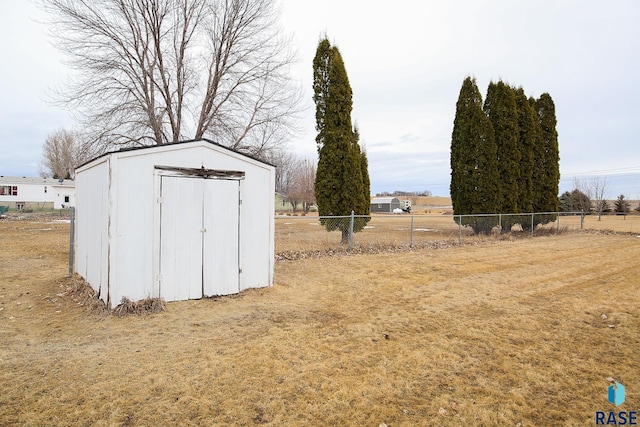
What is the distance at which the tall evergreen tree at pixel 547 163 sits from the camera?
19.8 meters

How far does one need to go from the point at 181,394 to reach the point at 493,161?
56.2ft

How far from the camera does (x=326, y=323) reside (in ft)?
16.8

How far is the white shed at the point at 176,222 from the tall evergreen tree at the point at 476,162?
12938 mm

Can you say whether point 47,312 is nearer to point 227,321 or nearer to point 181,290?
point 181,290

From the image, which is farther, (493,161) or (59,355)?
(493,161)

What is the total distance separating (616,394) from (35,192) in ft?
190

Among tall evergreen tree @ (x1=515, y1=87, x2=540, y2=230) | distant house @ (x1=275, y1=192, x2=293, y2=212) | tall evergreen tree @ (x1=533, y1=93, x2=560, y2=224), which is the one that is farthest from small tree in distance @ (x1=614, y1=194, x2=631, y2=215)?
distant house @ (x1=275, y1=192, x2=293, y2=212)

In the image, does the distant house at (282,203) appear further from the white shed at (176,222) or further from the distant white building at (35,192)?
the white shed at (176,222)

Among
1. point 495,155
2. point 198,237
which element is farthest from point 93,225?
point 495,155

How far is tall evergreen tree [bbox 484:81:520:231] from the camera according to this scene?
57.5ft

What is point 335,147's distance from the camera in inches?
505

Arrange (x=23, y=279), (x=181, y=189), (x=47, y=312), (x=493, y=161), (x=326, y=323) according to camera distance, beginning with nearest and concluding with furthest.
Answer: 1. (x=326, y=323)
2. (x=47, y=312)
3. (x=181, y=189)
4. (x=23, y=279)
5. (x=493, y=161)

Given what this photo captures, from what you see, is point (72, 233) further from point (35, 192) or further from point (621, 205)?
point (621, 205)

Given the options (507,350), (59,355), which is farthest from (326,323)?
(59,355)
